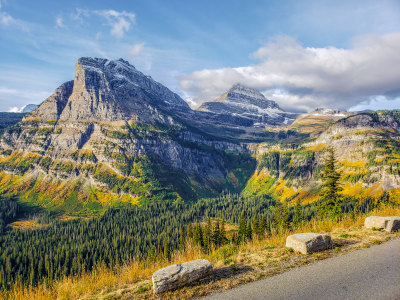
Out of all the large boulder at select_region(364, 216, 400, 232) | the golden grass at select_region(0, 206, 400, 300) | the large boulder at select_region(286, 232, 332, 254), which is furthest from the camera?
the large boulder at select_region(364, 216, 400, 232)

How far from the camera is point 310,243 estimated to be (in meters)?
13.9

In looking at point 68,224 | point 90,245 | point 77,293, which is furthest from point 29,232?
point 77,293

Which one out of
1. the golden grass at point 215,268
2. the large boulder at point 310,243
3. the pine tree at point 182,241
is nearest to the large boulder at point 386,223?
the golden grass at point 215,268

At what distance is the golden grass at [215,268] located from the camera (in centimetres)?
1116

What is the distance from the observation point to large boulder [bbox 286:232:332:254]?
1384cm

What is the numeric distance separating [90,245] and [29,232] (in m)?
80.5

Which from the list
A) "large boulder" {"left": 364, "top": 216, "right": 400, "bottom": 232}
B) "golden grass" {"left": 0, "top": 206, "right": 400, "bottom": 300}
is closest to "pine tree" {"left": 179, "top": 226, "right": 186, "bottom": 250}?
"golden grass" {"left": 0, "top": 206, "right": 400, "bottom": 300}

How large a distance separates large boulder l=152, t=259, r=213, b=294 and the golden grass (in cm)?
34

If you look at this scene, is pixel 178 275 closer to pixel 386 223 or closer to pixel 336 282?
pixel 336 282

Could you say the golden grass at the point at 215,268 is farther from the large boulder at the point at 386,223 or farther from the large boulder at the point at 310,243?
the large boulder at the point at 386,223

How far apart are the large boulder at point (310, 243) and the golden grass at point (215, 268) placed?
0.39 meters

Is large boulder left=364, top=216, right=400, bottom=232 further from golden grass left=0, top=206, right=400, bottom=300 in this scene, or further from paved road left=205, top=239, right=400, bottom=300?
paved road left=205, top=239, right=400, bottom=300

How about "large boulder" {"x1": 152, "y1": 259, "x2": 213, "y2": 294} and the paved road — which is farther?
"large boulder" {"x1": 152, "y1": 259, "x2": 213, "y2": 294}

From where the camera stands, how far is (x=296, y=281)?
1066 centimetres
